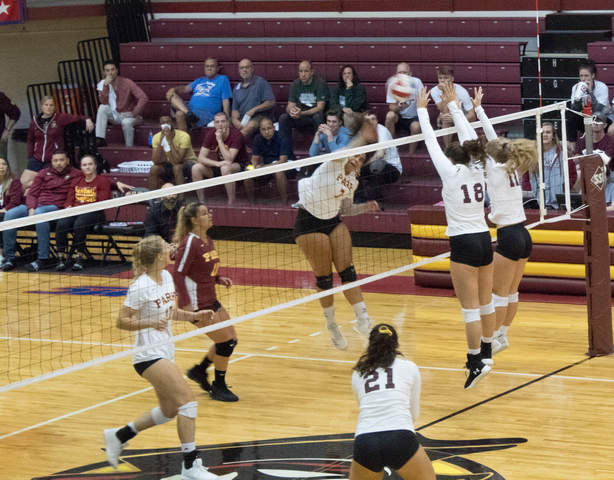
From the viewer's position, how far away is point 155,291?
5.85 metres

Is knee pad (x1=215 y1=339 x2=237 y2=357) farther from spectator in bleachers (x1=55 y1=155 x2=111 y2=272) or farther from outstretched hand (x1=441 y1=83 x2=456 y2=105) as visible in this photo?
spectator in bleachers (x1=55 y1=155 x2=111 y2=272)

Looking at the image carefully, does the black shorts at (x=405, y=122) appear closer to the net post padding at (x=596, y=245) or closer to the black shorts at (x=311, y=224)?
the net post padding at (x=596, y=245)

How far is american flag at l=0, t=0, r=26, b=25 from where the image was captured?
15.1m

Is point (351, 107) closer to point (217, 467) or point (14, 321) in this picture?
point (14, 321)

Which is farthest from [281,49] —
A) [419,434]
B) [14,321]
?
[419,434]

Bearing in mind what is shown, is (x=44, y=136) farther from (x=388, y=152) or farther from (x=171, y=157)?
(x=388, y=152)

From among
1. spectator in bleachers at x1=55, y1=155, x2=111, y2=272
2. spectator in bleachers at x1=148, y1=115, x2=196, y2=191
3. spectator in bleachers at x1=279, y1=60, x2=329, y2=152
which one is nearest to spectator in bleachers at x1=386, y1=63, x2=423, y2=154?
spectator in bleachers at x1=279, y1=60, x2=329, y2=152

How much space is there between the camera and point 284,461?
618 cm

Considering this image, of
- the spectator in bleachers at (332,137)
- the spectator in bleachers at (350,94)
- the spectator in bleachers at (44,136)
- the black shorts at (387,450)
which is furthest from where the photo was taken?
the spectator in bleachers at (44,136)

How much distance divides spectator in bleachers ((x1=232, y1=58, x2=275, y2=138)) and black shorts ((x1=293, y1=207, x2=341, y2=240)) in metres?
6.31

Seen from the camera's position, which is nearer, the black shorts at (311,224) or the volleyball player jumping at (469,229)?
the volleyball player jumping at (469,229)

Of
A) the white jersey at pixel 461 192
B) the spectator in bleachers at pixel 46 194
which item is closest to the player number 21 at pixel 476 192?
the white jersey at pixel 461 192

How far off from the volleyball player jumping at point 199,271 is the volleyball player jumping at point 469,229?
5.82 feet

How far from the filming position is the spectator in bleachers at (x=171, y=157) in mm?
13766
